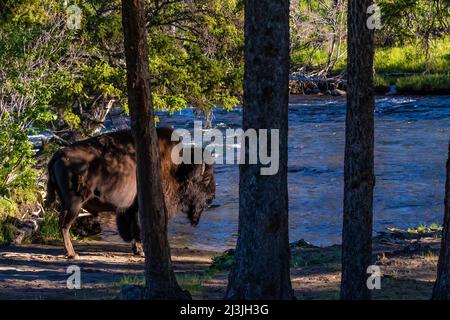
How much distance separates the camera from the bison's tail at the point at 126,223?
47.5 feet

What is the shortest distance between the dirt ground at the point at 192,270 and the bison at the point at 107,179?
0.73m

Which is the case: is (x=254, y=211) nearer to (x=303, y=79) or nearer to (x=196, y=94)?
(x=196, y=94)

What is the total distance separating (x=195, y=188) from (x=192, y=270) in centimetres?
270

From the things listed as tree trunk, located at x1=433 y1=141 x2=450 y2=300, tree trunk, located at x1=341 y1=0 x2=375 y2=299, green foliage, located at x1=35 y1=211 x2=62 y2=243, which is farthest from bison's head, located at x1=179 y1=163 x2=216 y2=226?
tree trunk, located at x1=433 y1=141 x2=450 y2=300

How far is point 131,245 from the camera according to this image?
1527cm

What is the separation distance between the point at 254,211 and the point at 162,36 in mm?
10715

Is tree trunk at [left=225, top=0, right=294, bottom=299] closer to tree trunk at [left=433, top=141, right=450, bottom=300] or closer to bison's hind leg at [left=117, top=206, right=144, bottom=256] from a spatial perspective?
tree trunk at [left=433, top=141, right=450, bottom=300]

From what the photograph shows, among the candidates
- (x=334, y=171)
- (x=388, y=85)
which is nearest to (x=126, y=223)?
(x=334, y=171)

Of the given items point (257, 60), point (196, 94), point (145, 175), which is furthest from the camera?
point (196, 94)

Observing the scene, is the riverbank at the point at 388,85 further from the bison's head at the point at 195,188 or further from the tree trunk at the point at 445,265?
the tree trunk at the point at 445,265

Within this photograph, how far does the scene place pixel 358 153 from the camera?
818cm

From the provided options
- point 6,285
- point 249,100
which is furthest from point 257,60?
point 6,285

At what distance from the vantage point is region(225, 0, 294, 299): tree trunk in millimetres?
7625
